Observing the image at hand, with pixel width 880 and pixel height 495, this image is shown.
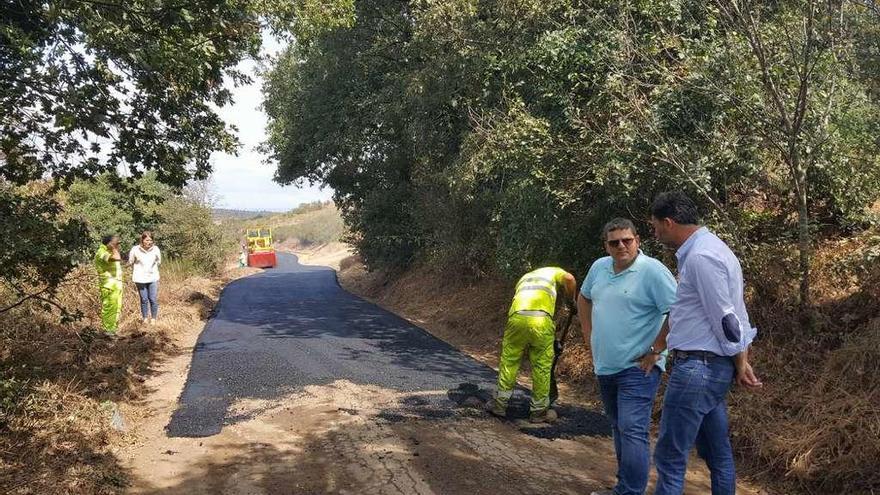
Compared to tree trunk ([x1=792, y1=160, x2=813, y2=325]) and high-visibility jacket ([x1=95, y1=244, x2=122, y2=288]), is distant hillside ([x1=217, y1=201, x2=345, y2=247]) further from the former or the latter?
tree trunk ([x1=792, y1=160, x2=813, y2=325])

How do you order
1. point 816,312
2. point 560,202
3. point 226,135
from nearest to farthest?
point 816,312
point 226,135
point 560,202

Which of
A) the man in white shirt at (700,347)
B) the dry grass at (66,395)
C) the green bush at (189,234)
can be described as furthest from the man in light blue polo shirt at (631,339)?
the green bush at (189,234)

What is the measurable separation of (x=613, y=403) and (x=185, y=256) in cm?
2010

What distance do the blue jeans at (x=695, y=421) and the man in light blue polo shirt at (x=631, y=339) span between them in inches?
15.2

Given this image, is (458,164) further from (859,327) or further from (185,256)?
(185,256)

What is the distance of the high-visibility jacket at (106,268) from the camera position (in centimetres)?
883

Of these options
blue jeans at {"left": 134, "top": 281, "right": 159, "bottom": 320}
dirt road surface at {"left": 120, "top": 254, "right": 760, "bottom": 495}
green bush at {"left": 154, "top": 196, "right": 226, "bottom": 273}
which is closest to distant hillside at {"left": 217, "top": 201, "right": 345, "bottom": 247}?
green bush at {"left": 154, "top": 196, "right": 226, "bottom": 273}

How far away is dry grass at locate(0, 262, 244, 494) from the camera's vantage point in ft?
14.6

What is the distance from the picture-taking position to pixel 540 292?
17.8 ft

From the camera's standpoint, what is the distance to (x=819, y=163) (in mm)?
6191

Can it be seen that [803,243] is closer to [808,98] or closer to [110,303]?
[808,98]

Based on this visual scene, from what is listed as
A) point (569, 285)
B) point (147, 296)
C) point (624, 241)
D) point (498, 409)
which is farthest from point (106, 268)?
point (624, 241)

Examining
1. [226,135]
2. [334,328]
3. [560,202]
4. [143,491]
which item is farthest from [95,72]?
[334,328]

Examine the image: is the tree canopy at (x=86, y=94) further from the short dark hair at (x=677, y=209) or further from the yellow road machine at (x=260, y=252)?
the yellow road machine at (x=260, y=252)
